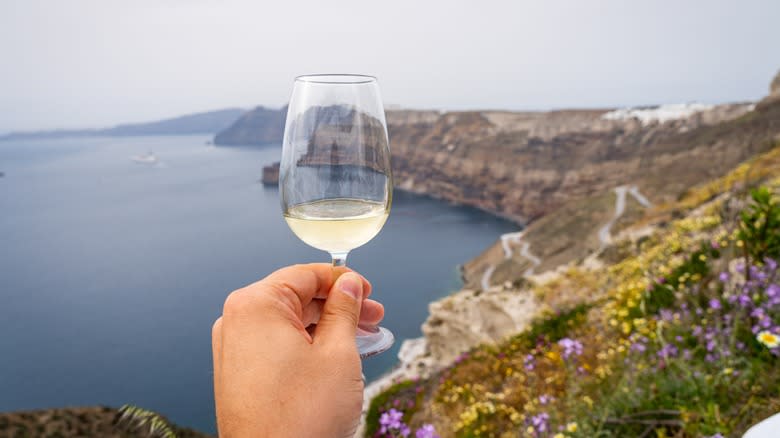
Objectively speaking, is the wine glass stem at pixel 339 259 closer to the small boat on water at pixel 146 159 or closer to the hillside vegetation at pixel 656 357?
the hillside vegetation at pixel 656 357

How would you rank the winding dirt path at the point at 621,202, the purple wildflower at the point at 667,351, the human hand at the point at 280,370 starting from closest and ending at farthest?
1. the human hand at the point at 280,370
2. the purple wildflower at the point at 667,351
3. the winding dirt path at the point at 621,202

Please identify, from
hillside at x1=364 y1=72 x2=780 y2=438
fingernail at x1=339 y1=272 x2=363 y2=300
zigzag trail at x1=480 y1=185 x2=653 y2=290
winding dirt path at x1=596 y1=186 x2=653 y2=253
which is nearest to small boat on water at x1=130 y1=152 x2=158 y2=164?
zigzag trail at x1=480 y1=185 x2=653 y2=290

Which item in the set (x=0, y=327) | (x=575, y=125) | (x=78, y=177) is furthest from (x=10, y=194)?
(x=575, y=125)

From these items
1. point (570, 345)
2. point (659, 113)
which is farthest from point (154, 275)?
point (659, 113)

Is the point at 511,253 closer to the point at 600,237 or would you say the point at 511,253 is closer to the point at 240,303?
the point at 600,237

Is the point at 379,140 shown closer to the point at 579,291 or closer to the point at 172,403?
the point at 579,291

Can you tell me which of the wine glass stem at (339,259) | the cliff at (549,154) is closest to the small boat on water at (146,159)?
the cliff at (549,154)

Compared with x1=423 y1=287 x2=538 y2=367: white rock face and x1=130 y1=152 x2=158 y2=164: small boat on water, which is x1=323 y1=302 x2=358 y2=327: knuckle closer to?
x1=423 y1=287 x2=538 y2=367: white rock face
